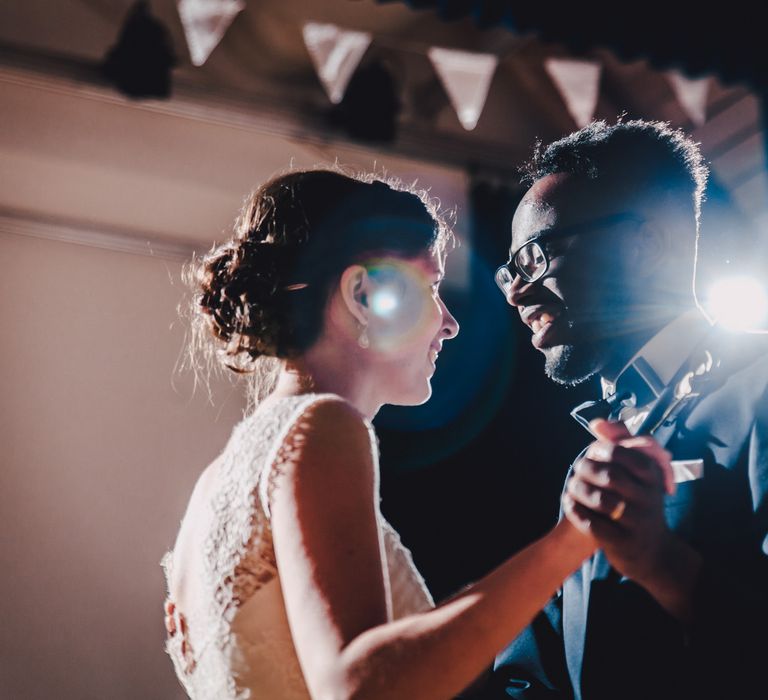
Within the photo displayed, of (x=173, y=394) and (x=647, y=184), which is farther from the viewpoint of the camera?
(x=173, y=394)

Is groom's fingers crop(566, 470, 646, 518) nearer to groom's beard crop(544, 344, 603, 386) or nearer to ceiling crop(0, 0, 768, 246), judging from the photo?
groom's beard crop(544, 344, 603, 386)

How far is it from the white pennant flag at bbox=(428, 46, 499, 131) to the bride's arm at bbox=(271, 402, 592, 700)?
9.21 feet

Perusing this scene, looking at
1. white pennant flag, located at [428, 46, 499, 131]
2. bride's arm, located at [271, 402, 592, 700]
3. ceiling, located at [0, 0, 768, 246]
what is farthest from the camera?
ceiling, located at [0, 0, 768, 246]

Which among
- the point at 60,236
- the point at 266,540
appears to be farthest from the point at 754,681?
the point at 60,236

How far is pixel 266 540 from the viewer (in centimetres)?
107

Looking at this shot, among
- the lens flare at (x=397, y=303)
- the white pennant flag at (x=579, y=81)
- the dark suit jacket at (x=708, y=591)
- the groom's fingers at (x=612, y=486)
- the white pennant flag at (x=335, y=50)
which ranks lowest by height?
the dark suit jacket at (x=708, y=591)

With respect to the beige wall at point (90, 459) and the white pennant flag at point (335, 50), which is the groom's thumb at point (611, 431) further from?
the beige wall at point (90, 459)

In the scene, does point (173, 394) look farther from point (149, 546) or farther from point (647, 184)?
point (647, 184)

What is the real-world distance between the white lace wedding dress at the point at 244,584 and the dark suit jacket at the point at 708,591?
318 mm

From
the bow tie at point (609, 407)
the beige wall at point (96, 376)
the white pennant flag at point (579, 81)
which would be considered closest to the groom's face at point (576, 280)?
the bow tie at point (609, 407)

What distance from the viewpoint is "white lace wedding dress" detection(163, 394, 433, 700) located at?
1.08 metres

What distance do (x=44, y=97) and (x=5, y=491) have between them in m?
1.83

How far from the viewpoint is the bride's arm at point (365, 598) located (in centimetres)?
87

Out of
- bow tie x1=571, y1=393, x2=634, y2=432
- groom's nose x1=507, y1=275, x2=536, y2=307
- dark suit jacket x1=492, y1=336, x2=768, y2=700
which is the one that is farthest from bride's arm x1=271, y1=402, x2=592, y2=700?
groom's nose x1=507, y1=275, x2=536, y2=307
